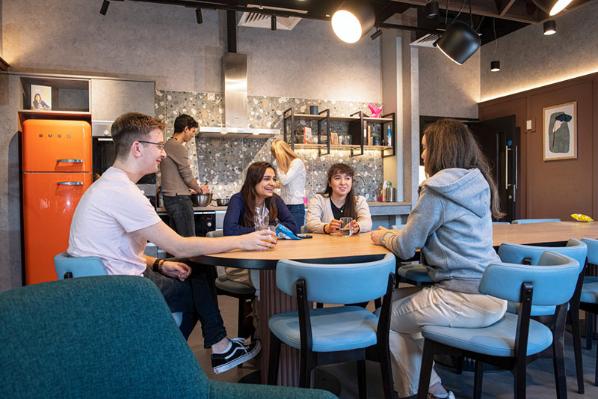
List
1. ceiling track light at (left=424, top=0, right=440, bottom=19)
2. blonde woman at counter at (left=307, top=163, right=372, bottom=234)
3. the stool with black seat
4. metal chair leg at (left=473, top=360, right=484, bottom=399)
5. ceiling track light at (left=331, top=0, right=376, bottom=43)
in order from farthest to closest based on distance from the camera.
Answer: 1. ceiling track light at (left=424, top=0, right=440, bottom=19)
2. ceiling track light at (left=331, top=0, right=376, bottom=43)
3. blonde woman at counter at (left=307, top=163, right=372, bottom=234)
4. the stool with black seat
5. metal chair leg at (left=473, top=360, right=484, bottom=399)

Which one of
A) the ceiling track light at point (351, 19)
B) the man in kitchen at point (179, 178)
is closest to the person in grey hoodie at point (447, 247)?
the ceiling track light at point (351, 19)

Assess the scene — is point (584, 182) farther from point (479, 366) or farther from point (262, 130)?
point (479, 366)

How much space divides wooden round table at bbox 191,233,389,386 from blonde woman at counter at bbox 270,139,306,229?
2231 mm

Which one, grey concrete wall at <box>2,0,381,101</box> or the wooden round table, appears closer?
the wooden round table

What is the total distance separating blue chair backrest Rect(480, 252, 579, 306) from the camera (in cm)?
151

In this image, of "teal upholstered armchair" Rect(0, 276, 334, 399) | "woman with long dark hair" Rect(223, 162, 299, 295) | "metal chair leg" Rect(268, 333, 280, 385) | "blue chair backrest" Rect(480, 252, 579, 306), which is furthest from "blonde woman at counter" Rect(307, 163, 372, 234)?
"teal upholstered armchair" Rect(0, 276, 334, 399)

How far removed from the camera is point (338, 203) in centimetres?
324

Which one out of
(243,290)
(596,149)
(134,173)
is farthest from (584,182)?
(134,173)

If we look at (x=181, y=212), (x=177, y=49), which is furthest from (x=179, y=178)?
(x=177, y=49)

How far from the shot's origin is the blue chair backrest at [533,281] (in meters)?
1.51

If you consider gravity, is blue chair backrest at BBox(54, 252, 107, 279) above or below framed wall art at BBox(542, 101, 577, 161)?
below

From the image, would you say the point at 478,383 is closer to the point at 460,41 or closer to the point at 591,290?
the point at 591,290

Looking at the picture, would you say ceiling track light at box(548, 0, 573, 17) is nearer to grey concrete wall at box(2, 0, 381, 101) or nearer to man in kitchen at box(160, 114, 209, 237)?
grey concrete wall at box(2, 0, 381, 101)

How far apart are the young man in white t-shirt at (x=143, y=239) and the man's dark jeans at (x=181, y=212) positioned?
8.32 feet
